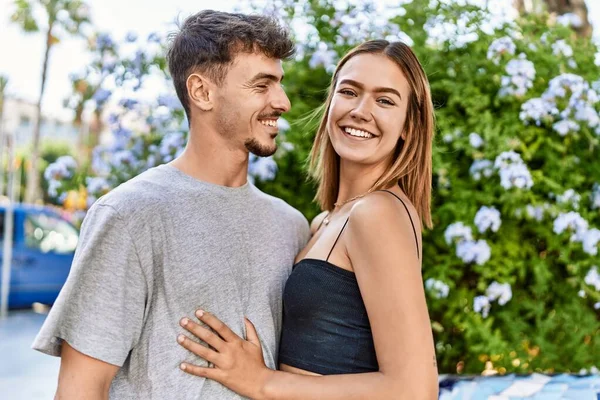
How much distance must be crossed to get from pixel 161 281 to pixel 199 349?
0.22 m

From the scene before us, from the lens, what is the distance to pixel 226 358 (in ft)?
6.98

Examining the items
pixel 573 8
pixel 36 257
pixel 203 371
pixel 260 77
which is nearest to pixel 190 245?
pixel 203 371

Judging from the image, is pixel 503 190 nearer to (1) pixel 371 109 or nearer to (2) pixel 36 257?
(1) pixel 371 109

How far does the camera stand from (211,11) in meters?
2.41

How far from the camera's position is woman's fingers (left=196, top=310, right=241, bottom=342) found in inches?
83.6

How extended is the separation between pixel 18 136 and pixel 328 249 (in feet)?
38.7

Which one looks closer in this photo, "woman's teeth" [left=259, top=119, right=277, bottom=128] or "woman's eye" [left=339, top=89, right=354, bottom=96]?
"woman's teeth" [left=259, top=119, right=277, bottom=128]

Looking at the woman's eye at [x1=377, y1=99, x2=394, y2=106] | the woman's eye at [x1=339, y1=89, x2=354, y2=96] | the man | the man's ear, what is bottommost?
the man

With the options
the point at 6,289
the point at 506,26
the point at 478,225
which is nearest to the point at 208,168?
the point at 478,225

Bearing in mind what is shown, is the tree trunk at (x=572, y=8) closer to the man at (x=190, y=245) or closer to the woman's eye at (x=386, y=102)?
the woman's eye at (x=386, y=102)

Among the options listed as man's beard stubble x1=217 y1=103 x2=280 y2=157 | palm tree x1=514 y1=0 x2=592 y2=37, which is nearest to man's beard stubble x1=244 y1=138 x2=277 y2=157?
man's beard stubble x1=217 y1=103 x2=280 y2=157

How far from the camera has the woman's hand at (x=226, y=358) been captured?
82.7 inches

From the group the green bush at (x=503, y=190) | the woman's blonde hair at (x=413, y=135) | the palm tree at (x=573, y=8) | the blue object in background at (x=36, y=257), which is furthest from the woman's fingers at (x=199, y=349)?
the blue object in background at (x=36, y=257)

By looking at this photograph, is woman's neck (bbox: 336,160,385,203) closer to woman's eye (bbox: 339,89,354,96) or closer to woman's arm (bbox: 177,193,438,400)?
woman's eye (bbox: 339,89,354,96)
